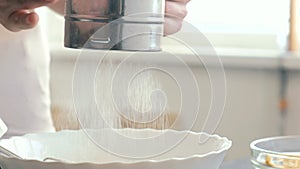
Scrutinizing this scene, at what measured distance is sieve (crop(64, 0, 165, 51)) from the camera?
56 centimetres

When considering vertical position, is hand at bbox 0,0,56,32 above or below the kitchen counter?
above

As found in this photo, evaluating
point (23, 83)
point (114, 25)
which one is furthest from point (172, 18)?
point (23, 83)

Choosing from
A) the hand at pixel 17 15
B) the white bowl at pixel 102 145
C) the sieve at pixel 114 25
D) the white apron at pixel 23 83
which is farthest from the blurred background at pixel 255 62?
the sieve at pixel 114 25

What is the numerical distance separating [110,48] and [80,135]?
0.15 meters

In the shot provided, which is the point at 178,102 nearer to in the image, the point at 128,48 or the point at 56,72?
the point at 128,48

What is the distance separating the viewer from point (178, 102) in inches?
25.2

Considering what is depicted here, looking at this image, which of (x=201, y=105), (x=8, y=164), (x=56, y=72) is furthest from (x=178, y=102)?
(x=56, y=72)

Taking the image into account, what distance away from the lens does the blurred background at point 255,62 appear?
68.4 inches

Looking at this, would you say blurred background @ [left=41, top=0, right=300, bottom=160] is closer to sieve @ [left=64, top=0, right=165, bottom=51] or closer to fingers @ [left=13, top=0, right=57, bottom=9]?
fingers @ [left=13, top=0, right=57, bottom=9]

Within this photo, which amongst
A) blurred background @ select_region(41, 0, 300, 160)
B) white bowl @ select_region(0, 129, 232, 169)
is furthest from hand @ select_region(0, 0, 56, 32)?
blurred background @ select_region(41, 0, 300, 160)

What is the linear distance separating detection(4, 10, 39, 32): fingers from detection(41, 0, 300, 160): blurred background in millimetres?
916

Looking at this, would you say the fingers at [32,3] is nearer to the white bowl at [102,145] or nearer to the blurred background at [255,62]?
the white bowl at [102,145]

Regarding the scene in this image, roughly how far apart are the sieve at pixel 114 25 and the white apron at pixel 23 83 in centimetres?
49

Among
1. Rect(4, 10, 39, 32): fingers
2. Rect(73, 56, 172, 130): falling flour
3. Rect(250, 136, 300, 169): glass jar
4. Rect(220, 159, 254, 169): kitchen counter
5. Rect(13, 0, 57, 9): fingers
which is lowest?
Rect(220, 159, 254, 169): kitchen counter
